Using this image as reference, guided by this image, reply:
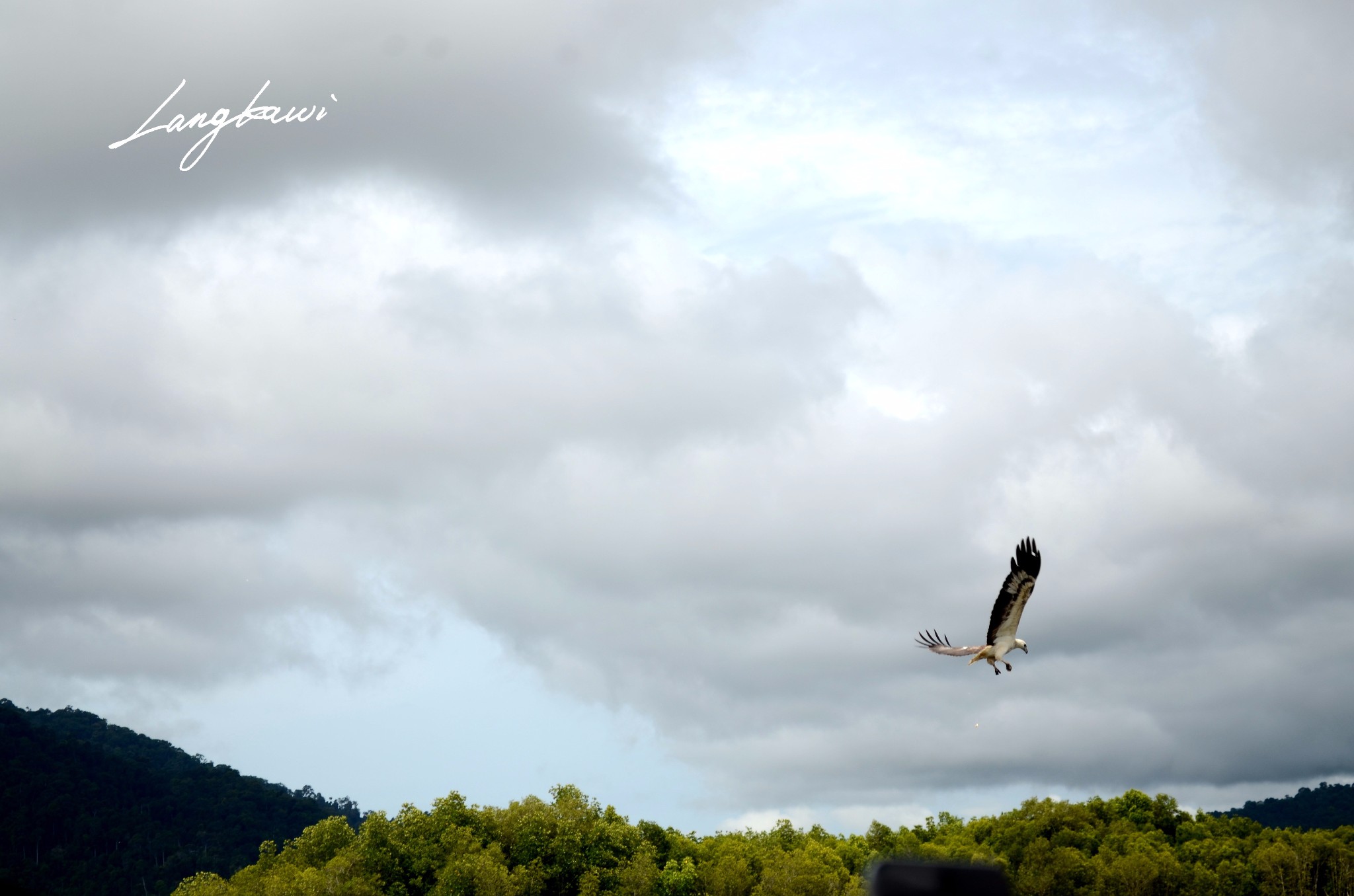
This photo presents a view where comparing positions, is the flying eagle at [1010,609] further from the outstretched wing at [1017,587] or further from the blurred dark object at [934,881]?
the blurred dark object at [934,881]

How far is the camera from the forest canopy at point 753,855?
284 ft

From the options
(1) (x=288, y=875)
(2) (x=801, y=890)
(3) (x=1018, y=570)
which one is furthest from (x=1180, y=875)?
(3) (x=1018, y=570)

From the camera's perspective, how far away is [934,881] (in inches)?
115

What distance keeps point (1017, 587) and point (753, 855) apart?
2991 inches

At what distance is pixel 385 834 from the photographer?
88.4m

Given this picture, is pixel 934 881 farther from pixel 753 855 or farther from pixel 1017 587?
pixel 753 855

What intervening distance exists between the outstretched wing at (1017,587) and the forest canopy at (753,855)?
197 feet

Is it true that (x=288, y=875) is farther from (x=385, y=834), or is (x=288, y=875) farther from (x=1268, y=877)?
(x=1268, y=877)

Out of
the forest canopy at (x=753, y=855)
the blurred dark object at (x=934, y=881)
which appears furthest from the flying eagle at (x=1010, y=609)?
the forest canopy at (x=753, y=855)

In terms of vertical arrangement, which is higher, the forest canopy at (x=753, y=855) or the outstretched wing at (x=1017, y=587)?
the outstretched wing at (x=1017, y=587)

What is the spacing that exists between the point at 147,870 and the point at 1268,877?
156 meters

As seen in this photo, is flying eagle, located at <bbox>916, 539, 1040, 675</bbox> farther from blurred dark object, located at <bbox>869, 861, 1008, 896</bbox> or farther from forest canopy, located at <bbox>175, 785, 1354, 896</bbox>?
forest canopy, located at <bbox>175, 785, 1354, 896</bbox>

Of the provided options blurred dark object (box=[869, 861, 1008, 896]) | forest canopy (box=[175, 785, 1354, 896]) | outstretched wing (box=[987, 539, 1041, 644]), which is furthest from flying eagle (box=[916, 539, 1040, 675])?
forest canopy (box=[175, 785, 1354, 896])

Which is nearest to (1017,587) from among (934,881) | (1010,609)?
(1010,609)
